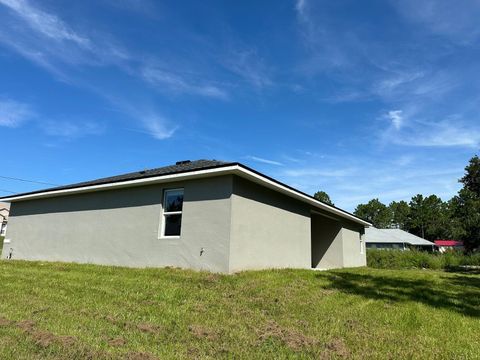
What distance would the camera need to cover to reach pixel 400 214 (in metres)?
94.8

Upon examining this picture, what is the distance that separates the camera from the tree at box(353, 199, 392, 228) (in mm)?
97000

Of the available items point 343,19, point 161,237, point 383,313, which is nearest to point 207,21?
point 343,19

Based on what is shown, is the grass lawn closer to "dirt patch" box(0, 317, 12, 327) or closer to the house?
"dirt patch" box(0, 317, 12, 327)

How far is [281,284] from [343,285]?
180cm

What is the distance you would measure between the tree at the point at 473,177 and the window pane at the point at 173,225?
1263 inches

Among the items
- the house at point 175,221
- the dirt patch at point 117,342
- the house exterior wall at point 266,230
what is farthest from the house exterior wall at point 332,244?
the dirt patch at point 117,342

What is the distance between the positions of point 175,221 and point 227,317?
5.45 m

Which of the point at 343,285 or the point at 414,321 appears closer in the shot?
the point at 414,321

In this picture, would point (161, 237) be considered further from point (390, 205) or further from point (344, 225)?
point (390, 205)

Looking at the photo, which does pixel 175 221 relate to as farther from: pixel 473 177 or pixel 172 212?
pixel 473 177

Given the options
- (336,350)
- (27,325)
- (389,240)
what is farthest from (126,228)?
(389,240)

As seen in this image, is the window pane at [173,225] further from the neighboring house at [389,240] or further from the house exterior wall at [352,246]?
the neighboring house at [389,240]

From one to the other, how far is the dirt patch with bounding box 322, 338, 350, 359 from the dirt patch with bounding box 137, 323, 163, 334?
224cm

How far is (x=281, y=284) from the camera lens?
8.29 metres
